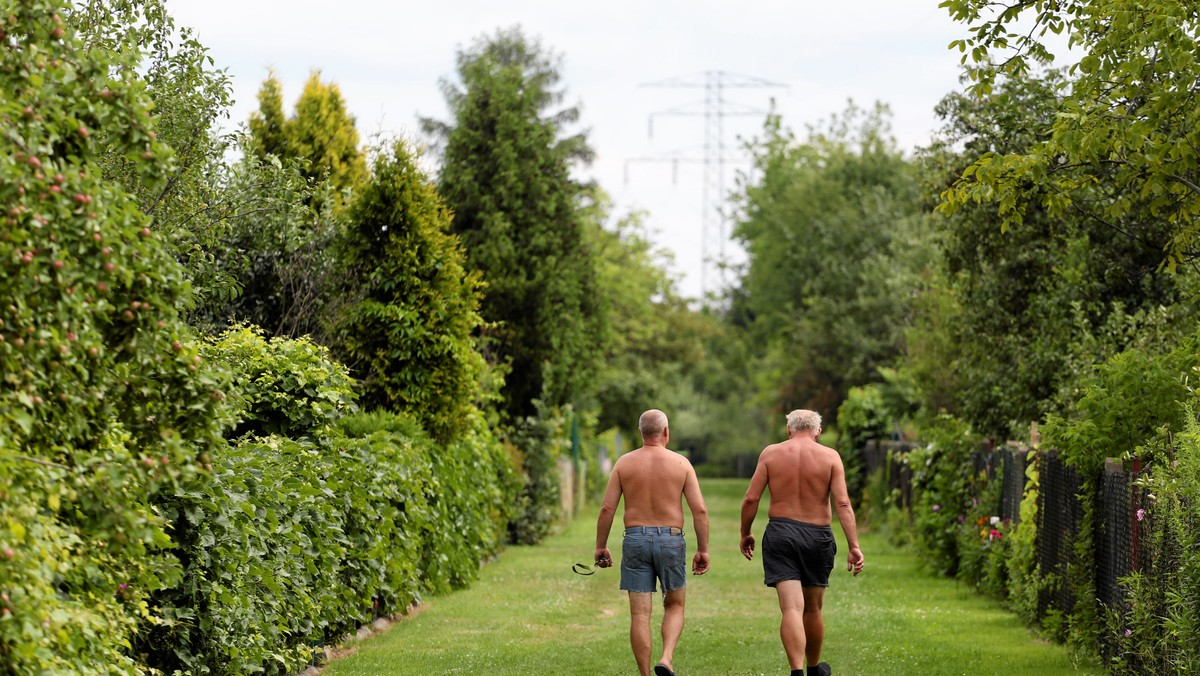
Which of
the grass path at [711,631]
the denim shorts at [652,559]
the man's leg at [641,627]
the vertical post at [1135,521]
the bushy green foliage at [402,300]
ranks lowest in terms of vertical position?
the grass path at [711,631]

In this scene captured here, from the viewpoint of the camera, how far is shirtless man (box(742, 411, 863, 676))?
964 cm

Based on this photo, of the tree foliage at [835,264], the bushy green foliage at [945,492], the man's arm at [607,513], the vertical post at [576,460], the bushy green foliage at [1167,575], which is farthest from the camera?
the tree foliage at [835,264]

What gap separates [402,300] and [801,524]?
7.41m

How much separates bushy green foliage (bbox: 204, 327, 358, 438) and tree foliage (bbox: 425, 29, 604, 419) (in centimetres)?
1146

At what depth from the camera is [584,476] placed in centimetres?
3681

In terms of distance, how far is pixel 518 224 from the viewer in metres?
24.3

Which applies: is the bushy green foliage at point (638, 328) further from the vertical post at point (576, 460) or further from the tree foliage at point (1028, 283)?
the tree foliage at point (1028, 283)

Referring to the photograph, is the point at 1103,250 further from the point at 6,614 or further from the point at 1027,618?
the point at 6,614

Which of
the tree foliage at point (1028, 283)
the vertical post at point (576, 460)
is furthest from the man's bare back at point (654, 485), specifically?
the vertical post at point (576, 460)

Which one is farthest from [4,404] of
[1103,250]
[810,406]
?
[810,406]

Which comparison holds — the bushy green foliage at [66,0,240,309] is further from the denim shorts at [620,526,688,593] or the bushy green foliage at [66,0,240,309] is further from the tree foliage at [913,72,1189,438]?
the tree foliage at [913,72,1189,438]

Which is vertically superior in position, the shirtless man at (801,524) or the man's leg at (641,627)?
the shirtless man at (801,524)

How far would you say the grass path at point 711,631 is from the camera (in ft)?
35.8

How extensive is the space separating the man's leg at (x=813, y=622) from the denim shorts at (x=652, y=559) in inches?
38.5
